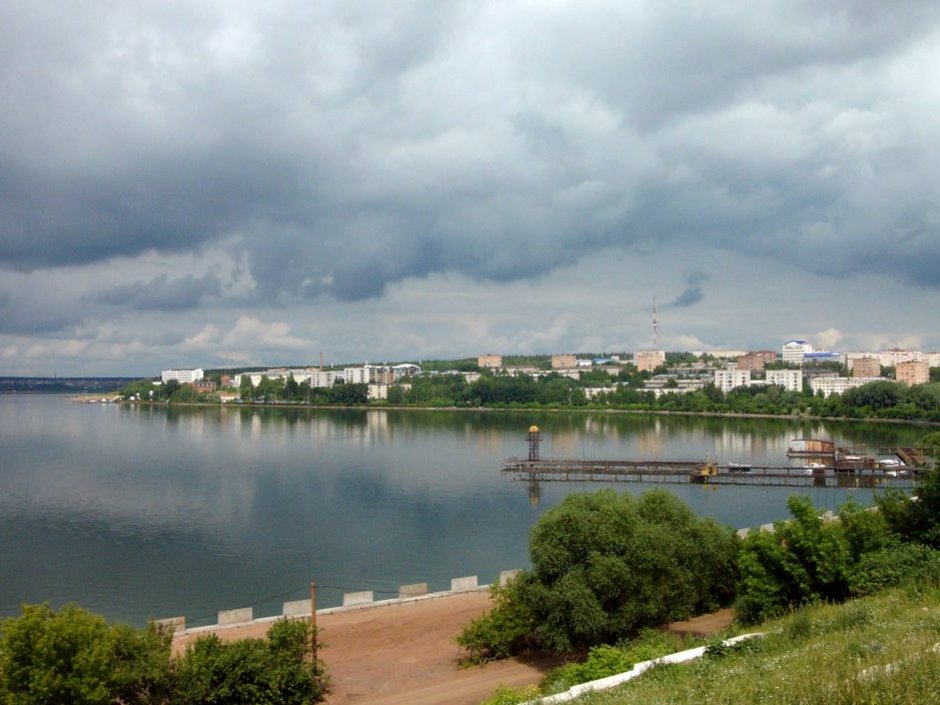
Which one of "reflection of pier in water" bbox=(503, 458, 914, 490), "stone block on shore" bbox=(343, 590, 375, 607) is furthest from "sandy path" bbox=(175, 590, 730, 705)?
"reflection of pier in water" bbox=(503, 458, 914, 490)

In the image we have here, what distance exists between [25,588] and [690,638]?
12.0m

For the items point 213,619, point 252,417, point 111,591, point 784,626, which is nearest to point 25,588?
point 111,591

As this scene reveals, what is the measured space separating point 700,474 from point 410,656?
19.3 meters

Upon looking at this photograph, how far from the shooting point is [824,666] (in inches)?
183

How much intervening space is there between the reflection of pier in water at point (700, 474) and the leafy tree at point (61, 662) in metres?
21.4

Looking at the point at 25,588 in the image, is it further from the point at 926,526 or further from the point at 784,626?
the point at 926,526

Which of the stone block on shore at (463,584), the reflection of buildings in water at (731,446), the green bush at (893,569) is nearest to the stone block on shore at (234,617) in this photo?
the stone block on shore at (463,584)

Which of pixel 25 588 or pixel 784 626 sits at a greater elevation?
pixel 784 626

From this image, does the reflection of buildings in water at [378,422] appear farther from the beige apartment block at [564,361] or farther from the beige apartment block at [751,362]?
the beige apartment block at [564,361]

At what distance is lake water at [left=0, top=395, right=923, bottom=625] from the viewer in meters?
14.5

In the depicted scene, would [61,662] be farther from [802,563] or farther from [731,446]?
[731,446]

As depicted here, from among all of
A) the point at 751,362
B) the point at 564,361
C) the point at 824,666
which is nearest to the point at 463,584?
the point at 824,666

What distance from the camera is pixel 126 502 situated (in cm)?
2284

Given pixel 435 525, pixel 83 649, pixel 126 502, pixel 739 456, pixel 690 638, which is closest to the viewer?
pixel 83 649
